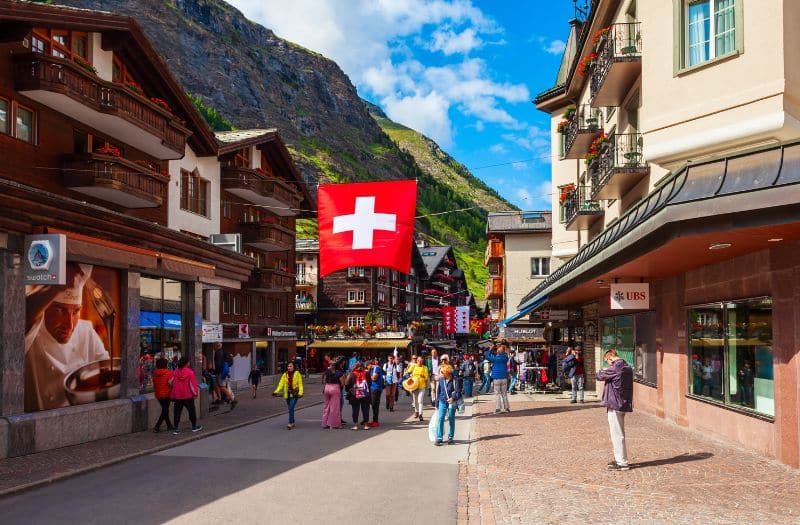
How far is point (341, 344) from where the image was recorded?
65.1 metres

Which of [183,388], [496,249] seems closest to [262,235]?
[183,388]

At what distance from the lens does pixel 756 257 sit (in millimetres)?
13297

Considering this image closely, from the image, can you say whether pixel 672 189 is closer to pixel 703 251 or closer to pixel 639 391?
pixel 703 251

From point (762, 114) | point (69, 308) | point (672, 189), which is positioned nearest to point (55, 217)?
point (69, 308)

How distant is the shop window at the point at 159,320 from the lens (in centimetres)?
1928

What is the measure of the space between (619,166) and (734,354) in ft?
28.7

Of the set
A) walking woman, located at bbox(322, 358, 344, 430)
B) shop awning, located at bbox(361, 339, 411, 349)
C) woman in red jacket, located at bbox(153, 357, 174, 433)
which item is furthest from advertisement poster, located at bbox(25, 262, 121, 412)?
shop awning, located at bbox(361, 339, 411, 349)

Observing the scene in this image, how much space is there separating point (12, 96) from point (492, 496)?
18209 millimetres

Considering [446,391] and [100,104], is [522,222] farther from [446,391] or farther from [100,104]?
[446,391]

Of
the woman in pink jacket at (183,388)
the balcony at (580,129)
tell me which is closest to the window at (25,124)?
the woman in pink jacket at (183,388)

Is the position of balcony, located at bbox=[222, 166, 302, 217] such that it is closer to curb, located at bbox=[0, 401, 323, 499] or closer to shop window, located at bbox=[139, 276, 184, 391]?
shop window, located at bbox=[139, 276, 184, 391]

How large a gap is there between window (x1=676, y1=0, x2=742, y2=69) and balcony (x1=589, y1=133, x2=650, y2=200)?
15.6 feet

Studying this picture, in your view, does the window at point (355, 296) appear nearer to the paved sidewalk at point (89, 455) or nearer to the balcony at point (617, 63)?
the balcony at point (617, 63)

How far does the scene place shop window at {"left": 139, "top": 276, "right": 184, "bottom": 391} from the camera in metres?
19.3
